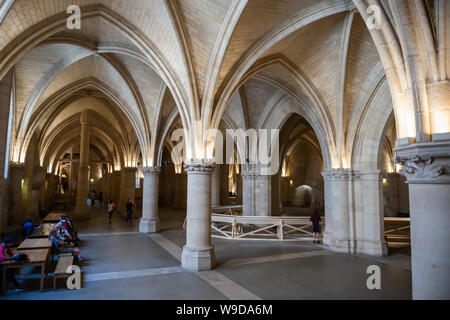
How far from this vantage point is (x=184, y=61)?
26.9 ft

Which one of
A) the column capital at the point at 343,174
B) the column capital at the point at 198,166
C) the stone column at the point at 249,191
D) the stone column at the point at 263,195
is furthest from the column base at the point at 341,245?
the column capital at the point at 198,166

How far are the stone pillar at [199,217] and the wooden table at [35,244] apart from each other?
3.51 meters

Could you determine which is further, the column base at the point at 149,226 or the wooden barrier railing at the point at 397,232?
the column base at the point at 149,226

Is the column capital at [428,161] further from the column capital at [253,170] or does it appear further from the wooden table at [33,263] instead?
the column capital at [253,170]

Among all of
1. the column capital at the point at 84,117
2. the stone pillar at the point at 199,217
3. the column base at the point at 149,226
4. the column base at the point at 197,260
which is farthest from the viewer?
the column capital at the point at 84,117

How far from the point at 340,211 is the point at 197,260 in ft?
18.3

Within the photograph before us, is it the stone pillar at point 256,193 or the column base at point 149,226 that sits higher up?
the stone pillar at point 256,193

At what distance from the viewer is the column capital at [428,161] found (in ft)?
11.9

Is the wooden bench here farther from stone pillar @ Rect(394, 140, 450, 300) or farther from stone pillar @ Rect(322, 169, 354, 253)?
stone pillar @ Rect(322, 169, 354, 253)

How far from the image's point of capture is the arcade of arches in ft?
12.5

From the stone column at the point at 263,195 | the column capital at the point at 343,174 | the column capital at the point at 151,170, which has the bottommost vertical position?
the stone column at the point at 263,195

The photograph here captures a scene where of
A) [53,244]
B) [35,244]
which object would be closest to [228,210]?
[53,244]

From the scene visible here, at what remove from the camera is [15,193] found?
47.0 feet
